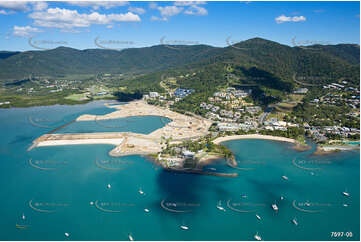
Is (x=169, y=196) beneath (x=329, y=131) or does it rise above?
beneath

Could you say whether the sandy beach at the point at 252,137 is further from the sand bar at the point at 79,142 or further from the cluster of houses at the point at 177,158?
the sand bar at the point at 79,142

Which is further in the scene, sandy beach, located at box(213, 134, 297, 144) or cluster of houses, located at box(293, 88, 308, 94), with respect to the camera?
cluster of houses, located at box(293, 88, 308, 94)

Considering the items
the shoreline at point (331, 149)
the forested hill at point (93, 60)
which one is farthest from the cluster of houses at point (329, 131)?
the forested hill at point (93, 60)

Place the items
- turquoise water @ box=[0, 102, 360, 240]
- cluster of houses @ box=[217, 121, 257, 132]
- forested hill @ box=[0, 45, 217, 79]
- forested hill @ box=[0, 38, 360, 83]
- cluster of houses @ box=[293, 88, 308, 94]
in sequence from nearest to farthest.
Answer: turquoise water @ box=[0, 102, 360, 240], cluster of houses @ box=[217, 121, 257, 132], cluster of houses @ box=[293, 88, 308, 94], forested hill @ box=[0, 38, 360, 83], forested hill @ box=[0, 45, 217, 79]

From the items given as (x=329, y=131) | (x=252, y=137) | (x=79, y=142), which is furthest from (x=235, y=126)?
(x=79, y=142)

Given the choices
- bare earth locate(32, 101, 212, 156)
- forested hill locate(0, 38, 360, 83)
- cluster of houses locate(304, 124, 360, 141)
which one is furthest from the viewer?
forested hill locate(0, 38, 360, 83)

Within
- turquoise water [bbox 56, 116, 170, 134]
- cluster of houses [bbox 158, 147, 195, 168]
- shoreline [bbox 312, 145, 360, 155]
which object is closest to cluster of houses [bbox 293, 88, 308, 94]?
shoreline [bbox 312, 145, 360, 155]

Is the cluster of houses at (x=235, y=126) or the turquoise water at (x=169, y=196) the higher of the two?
the cluster of houses at (x=235, y=126)

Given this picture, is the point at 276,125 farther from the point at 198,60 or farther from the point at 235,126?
the point at 198,60

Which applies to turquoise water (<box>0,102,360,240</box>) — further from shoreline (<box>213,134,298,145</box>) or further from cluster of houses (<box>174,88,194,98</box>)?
cluster of houses (<box>174,88,194,98</box>)
